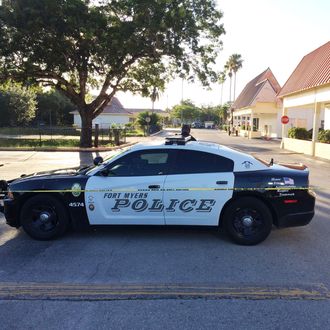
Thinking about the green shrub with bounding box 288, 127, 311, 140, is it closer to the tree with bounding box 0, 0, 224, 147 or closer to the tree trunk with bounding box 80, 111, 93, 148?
the tree with bounding box 0, 0, 224, 147

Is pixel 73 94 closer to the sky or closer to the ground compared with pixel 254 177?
closer to the sky

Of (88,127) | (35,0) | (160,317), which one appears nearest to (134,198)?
(160,317)

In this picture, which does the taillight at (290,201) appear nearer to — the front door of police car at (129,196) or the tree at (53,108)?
the front door of police car at (129,196)

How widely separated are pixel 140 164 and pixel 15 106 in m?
50.1

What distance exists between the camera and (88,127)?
27.9 meters

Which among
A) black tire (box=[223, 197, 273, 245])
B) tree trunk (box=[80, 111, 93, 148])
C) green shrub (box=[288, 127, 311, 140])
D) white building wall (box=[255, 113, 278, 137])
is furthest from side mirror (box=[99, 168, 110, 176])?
white building wall (box=[255, 113, 278, 137])

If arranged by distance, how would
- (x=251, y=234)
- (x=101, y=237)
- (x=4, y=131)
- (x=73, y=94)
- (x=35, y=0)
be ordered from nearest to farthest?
(x=251, y=234) < (x=101, y=237) < (x=35, y=0) < (x=73, y=94) < (x=4, y=131)

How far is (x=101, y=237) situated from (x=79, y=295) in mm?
A: 2086

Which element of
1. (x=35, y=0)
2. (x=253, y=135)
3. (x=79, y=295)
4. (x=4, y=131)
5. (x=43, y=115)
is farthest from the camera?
(x=43, y=115)

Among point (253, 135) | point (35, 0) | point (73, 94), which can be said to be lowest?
point (253, 135)

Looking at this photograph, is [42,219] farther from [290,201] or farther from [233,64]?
[233,64]

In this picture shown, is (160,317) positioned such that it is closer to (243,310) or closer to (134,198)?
(243,310)

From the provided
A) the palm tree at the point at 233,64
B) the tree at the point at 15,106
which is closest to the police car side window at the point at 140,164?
the tree at the point at 15,106

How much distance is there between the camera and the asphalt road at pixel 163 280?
3.68 metres
